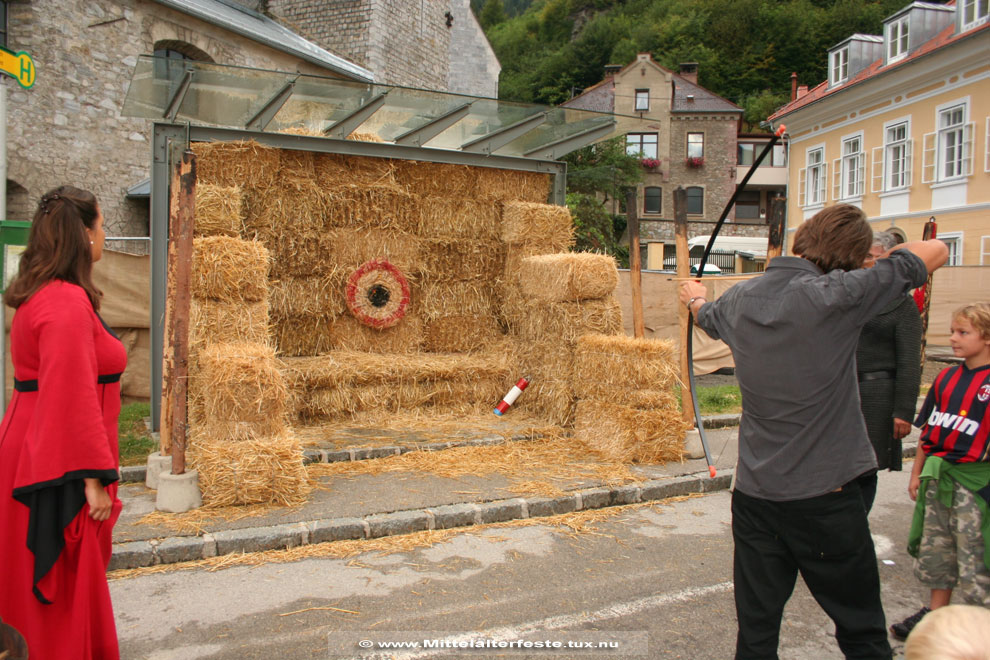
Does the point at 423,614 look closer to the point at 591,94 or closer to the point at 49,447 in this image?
the point at 49,447

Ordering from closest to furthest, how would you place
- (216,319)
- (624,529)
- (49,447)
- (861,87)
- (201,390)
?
(49,447)
(624,529)
(201,390)
(216,319)
(861,87)

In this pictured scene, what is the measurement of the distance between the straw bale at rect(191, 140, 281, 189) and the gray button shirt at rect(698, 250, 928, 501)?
633 centimetres

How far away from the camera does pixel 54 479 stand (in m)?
2.46

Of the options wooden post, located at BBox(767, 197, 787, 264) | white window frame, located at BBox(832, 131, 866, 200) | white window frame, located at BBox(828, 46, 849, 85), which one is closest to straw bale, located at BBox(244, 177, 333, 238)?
wooden post, located at BBox(767, 197, 787, 264)

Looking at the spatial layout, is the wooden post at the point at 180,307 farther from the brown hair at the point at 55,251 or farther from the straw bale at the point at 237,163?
the brown hair at the point at 55,251

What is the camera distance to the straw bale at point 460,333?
9367 millimetres

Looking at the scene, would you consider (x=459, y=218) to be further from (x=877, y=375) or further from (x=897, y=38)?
(x=897, y=38)

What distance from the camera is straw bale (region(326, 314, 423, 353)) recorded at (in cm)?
883

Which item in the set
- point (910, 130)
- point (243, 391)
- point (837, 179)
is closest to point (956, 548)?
point (243, 391)

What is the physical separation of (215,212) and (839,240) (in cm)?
574

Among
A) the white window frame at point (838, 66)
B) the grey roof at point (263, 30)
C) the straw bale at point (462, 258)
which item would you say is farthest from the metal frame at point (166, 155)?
the white window frame at point (838, 66)

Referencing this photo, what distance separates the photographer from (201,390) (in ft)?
18.4

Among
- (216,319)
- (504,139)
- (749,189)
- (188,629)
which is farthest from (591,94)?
(188,629)

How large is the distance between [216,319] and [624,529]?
3.64m
